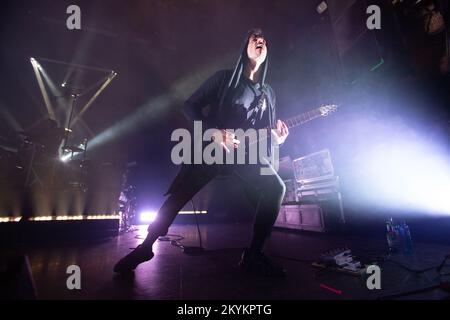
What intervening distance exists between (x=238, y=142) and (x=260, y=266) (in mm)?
1038

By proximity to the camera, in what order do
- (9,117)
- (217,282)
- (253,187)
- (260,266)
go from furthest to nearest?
(9,117) → (253,187) → (260,266) → (217,282)

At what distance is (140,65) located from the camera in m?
7.38

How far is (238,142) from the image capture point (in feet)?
6.30

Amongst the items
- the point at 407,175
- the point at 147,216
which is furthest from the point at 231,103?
the point at 147,216

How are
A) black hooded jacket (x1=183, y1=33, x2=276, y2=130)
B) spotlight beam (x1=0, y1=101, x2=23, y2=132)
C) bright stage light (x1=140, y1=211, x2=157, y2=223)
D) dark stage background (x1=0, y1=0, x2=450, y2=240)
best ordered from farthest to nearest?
bright stage light (x1=140, y1=211, x2=157, y2=223), spotlight beam (x1=0, y1=101, x2=23, y2=132), dark stage background (x1=0, y1=0, x2=450, y2=240), black hooded jacket (x1=183, y1=33, x2=276, y2=130)

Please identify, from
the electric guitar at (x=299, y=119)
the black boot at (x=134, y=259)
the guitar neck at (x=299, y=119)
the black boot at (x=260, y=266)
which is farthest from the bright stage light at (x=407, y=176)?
the black boot at (x=134, y=259)

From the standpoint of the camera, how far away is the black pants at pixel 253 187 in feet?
5.85

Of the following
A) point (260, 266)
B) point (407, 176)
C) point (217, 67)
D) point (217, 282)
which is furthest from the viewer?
point (217, 67)

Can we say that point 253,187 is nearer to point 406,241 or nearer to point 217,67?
point 406,241

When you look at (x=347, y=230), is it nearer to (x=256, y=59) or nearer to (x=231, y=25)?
(x=256, y=59)

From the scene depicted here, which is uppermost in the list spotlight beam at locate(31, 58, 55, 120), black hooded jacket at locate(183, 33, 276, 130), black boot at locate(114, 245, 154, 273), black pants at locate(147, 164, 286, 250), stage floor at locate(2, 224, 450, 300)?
spotlight beam at locate(31, 58, 55, 120)

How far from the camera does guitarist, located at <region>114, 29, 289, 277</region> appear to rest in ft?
5.72

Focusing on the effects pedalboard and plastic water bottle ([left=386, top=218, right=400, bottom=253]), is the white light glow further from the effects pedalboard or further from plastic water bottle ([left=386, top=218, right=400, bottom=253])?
the effects pedalboard

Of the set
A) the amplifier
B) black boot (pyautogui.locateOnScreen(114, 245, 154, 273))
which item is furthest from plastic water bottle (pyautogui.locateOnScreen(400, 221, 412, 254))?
black boot (pyautogui.locateOnScreen(114, 245, 154, 273))
